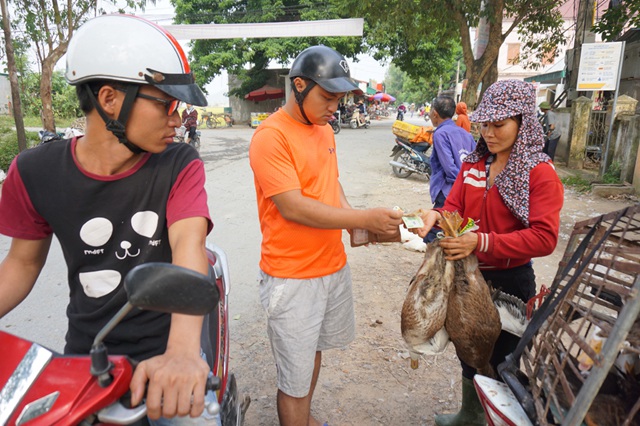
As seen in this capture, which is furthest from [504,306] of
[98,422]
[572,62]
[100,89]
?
[572,62]

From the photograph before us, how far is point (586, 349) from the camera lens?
1190 mm

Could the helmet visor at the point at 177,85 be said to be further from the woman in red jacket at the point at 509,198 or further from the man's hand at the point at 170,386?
the woman in red jacket at the point at 509,198

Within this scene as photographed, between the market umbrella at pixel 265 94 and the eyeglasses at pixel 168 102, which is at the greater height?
the eyeglasses at pixel 168 102

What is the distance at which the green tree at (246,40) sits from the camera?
80.5ft

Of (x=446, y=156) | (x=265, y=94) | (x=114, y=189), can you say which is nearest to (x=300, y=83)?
(x=114, y=189)

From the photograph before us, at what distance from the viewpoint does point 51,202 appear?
4.81 ft

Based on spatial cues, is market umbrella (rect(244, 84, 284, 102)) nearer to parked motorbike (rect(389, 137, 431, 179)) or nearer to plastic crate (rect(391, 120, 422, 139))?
plastic crate (rect(391, 120, 422, 139))

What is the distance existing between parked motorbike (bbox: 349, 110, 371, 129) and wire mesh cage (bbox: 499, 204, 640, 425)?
2421cm

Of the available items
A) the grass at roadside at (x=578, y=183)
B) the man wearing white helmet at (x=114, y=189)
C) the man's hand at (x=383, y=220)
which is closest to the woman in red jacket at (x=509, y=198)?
the man's hand at (x=383, y=220)

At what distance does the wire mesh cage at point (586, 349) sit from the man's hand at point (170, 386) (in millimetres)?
971

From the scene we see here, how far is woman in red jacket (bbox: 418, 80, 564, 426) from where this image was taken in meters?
1.93

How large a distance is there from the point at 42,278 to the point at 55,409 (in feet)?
13.5

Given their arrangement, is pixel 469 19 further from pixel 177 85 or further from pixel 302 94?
pixel 177 85

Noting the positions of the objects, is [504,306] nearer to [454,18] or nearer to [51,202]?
[51,202]
